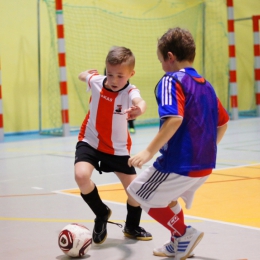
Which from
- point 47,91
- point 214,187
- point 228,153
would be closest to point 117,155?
point 214,187

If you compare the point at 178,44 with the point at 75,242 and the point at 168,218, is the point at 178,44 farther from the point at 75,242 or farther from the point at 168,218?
the point at 75,242

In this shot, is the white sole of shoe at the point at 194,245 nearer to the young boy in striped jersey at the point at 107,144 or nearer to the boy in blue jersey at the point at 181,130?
the boy in blue jersey at the point at 181,130

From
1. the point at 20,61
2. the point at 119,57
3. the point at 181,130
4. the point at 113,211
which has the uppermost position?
the point at 20,61

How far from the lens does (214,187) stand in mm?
5246

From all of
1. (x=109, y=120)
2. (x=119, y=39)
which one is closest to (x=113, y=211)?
(x=109, y=120)

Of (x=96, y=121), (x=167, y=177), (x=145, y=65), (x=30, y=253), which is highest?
(x=145, y=65)

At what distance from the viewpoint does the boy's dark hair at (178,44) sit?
118 inches

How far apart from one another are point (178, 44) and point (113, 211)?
71.1 inches

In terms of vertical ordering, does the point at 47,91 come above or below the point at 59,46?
below

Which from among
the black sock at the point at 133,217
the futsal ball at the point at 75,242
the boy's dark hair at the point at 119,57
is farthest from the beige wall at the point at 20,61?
the futsal ball at the point at 75,242

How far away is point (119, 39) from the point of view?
468 inches

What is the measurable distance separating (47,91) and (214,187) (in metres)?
6.58

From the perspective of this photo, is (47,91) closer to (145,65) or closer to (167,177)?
(145,65)

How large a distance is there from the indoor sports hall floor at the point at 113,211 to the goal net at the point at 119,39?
3.77m
